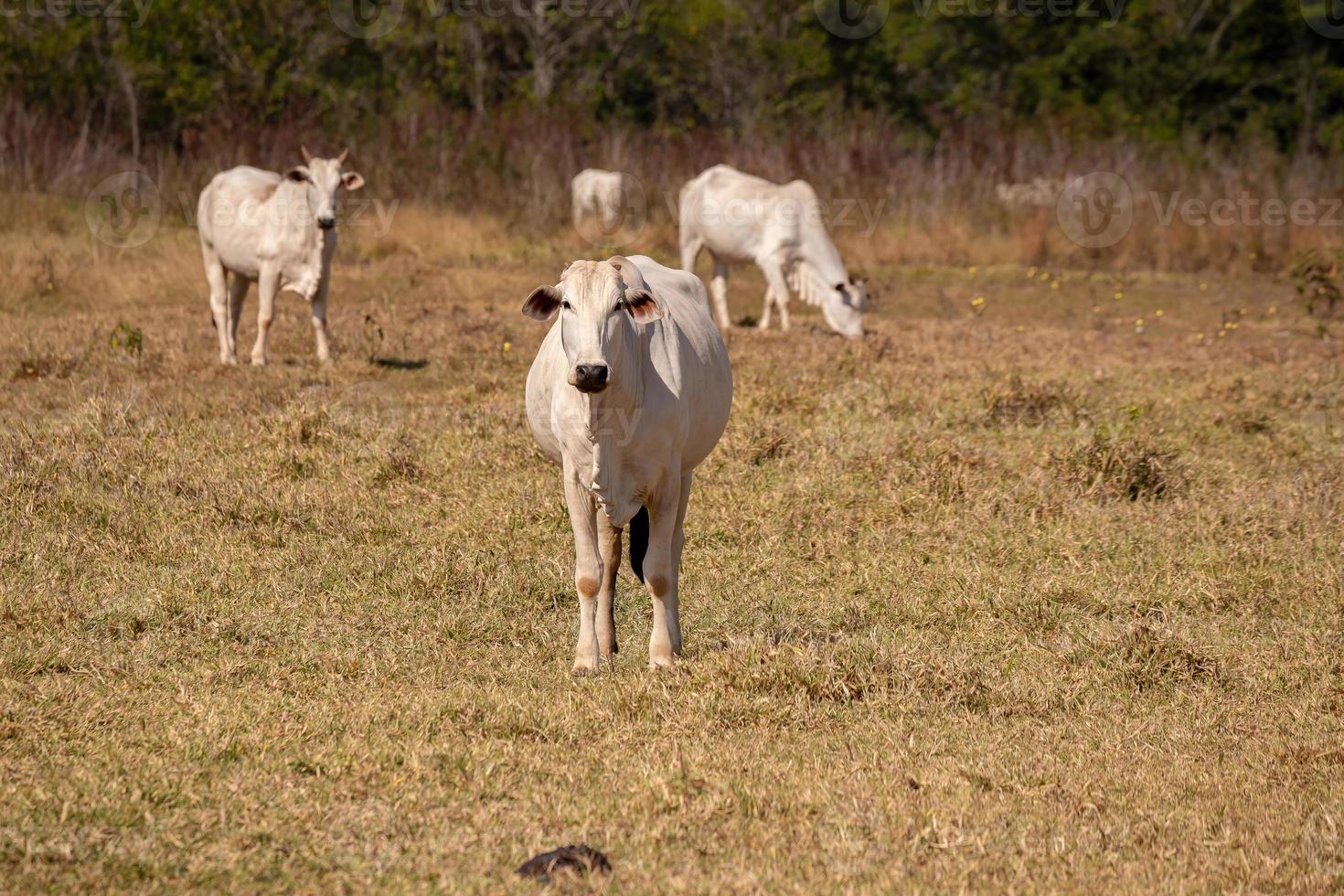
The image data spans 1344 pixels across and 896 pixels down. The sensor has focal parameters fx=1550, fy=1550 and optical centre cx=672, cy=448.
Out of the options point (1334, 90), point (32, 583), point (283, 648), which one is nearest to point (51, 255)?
point (32, 583)

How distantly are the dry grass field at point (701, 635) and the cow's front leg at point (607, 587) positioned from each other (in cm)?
14

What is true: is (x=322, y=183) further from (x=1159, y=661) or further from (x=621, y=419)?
(x=1159, y=661)

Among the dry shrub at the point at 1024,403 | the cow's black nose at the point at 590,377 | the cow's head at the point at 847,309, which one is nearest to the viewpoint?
the cow's black nose at the point at 590,377

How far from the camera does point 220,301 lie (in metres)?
11.6

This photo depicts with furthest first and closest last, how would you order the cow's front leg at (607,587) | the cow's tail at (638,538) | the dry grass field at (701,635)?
the cow's tail at (638,538) < the cow's front leg at (607,587) < the dry grass field at (701,635)

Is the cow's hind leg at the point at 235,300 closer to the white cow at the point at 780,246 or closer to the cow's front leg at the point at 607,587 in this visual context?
the white cow at the point at 780,246

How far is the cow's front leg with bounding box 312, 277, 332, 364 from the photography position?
11039 millimetres

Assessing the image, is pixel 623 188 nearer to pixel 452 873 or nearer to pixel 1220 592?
pixel 1220 592

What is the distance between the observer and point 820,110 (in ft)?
99.1

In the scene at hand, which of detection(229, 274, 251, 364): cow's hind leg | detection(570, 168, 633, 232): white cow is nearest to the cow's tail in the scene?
detection(229, 274, 251, 364): cow's hind leg

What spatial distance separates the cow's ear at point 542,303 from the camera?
5137mm

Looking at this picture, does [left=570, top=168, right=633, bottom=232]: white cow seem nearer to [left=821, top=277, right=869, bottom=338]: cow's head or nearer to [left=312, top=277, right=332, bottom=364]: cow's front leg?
[left=821, top=277, right=869, bottom=338]: cow's head

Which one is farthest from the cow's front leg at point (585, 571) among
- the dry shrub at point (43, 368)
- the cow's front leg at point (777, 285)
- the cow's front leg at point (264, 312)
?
the cow's front leg at point (777, 285)

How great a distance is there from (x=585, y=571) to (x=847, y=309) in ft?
28.0
